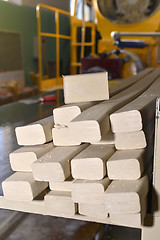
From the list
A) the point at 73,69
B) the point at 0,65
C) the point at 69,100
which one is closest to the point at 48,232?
the point at 69,100

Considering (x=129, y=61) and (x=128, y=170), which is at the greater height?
(x=129, y=61)

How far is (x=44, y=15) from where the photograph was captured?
6344 millimetres

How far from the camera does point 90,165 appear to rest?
114cm

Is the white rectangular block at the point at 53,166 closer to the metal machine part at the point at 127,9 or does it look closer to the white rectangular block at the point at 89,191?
the white rectangular block at the point at 89,191

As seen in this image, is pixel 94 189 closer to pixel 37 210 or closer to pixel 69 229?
pixel 37 210

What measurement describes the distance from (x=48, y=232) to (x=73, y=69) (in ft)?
17.5

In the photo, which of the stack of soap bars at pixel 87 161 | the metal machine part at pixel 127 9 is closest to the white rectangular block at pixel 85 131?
the stack of soap bars at pixel 87 161

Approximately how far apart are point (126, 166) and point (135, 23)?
390 cm

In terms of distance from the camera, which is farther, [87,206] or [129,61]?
[129,61]

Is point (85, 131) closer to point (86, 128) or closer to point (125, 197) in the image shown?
point (86, 128)

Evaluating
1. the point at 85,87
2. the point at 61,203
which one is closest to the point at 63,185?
the point at 61,203

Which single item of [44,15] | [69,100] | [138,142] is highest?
[44,15]

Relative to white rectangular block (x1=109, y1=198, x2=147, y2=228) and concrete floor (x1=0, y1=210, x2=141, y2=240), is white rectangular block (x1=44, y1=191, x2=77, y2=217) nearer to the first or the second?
white rectangular block (x1=109, y1=198, x2=147, y2=228)

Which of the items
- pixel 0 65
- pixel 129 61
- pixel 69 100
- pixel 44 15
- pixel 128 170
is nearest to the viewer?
pixel 128 170
